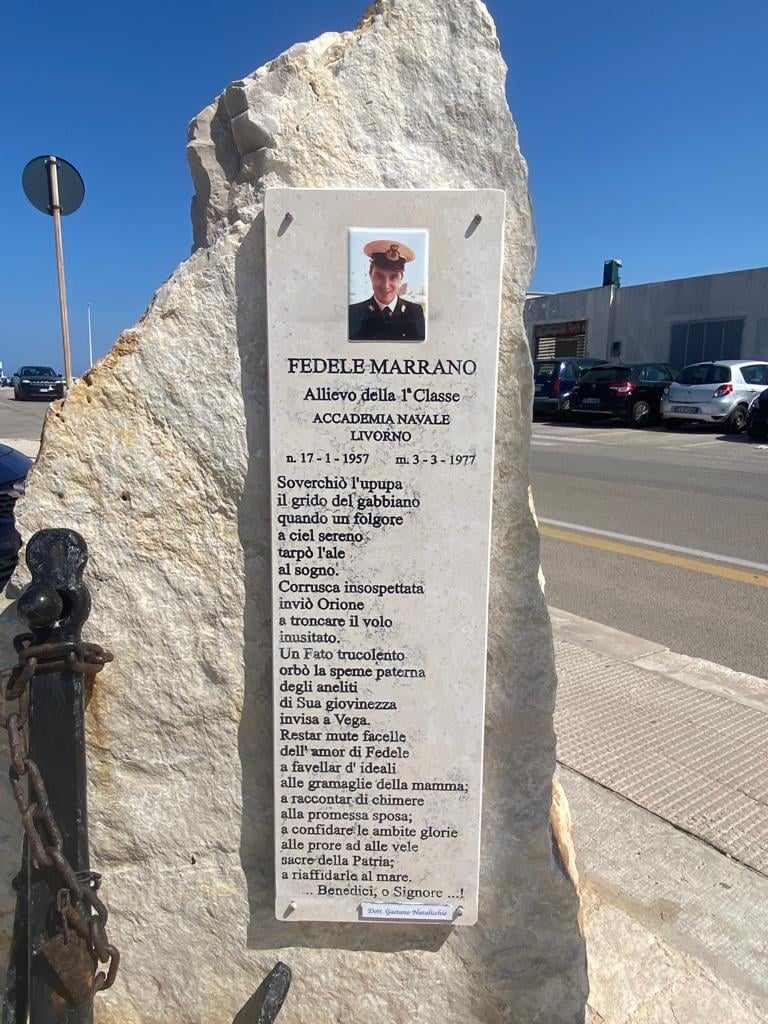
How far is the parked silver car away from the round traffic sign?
1392cm

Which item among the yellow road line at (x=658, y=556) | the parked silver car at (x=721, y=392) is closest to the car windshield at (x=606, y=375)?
the parked silver car at (x=721, y=392)

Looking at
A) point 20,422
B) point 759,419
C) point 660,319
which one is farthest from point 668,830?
point 660,319

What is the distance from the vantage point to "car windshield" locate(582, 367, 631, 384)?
64.3 ft

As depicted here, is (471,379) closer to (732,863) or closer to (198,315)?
(198,315)

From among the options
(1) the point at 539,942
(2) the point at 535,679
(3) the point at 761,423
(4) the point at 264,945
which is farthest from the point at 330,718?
(3) the point at 761,423

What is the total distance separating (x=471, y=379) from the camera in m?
1.66

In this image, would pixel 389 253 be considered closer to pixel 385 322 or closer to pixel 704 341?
pixel 385 322

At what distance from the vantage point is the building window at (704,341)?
81.9ft

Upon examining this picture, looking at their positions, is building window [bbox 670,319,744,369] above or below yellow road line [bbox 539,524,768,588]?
above

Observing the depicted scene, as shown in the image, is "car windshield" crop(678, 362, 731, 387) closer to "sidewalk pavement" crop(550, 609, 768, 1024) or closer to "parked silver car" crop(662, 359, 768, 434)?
"parked silver car" crop(662, 359, 768, 434)

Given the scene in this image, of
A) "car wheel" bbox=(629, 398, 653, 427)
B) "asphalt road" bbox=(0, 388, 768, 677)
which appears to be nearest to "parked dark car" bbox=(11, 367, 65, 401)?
"car wheel" bbox=(629, 398, 653, 427)

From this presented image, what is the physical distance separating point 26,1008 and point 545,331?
33562 mm

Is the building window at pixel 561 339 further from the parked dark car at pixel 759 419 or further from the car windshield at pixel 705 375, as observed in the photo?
the parked dark car at pixel 759 419
